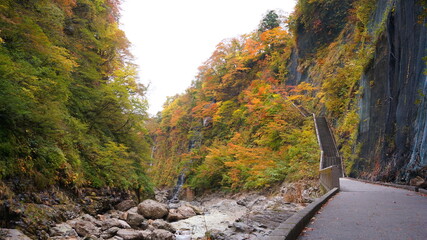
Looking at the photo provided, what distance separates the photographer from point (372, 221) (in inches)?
206

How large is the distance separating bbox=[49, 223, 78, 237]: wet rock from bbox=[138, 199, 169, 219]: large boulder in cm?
483

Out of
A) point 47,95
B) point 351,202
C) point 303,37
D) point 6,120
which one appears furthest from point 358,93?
point 6,120

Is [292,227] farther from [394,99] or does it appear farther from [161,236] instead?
[394,99]

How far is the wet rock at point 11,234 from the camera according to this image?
20.2 feet

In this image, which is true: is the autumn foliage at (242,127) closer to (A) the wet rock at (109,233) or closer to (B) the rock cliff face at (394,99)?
(B) the rock cliff face at (394,99)

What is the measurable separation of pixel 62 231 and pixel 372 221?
7.87m

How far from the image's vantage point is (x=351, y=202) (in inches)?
302

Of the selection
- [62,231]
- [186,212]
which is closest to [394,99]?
[186,212]

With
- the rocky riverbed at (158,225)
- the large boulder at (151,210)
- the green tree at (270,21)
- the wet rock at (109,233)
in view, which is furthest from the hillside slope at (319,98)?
the wet rock at (109,233)

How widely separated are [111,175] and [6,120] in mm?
6709

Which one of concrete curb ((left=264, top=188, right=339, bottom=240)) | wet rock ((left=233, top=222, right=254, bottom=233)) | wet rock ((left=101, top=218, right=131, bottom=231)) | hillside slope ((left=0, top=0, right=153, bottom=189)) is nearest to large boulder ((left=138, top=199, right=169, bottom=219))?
hillside slope ((left=0, top=0, right=153, bottom=189))

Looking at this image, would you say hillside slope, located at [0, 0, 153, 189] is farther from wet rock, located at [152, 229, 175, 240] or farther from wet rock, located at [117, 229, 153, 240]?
wet rock, located at [152, 229, 175, 240]

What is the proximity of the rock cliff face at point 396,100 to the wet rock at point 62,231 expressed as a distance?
9.78 meters

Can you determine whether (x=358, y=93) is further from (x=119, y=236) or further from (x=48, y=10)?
(x=48, y=10)
